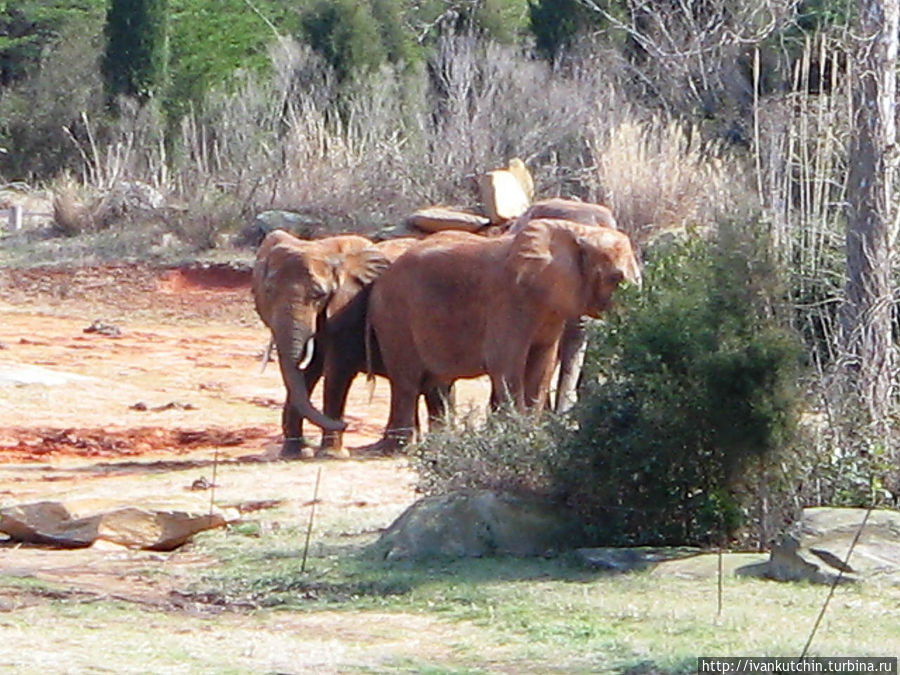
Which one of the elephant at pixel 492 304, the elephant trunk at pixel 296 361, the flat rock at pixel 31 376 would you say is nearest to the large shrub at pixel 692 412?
the elephant at pixel 492 304

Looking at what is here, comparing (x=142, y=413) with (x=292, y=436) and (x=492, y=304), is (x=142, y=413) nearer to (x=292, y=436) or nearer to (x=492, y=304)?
(x=292, y=436)

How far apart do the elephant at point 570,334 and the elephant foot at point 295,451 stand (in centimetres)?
181

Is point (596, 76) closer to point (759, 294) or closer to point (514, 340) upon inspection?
point (514, 340)

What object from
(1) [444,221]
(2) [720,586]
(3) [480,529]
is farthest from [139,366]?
(2) [720,586]

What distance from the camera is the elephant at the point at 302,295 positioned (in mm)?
14047

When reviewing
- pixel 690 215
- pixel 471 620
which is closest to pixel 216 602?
pixel 471 620

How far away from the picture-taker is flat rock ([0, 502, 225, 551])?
33.8ft

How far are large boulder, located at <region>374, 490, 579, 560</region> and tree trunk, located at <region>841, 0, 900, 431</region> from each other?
1.81m

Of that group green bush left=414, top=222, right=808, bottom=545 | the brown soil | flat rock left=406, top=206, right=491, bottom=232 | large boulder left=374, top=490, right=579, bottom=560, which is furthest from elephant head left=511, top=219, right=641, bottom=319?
flat rock left=406, top=206, right=491, bottom=232

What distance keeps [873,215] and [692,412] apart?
1804mm

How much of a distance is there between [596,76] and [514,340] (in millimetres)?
18148

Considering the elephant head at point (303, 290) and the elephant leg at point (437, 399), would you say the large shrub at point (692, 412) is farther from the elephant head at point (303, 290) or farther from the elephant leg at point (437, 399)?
the elephant leg at point (437, 399)

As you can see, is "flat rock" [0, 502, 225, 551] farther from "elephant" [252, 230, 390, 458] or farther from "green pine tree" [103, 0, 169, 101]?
"green pine tree" [103, 0, 169, 101]

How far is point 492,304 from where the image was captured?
1341 centimetres
